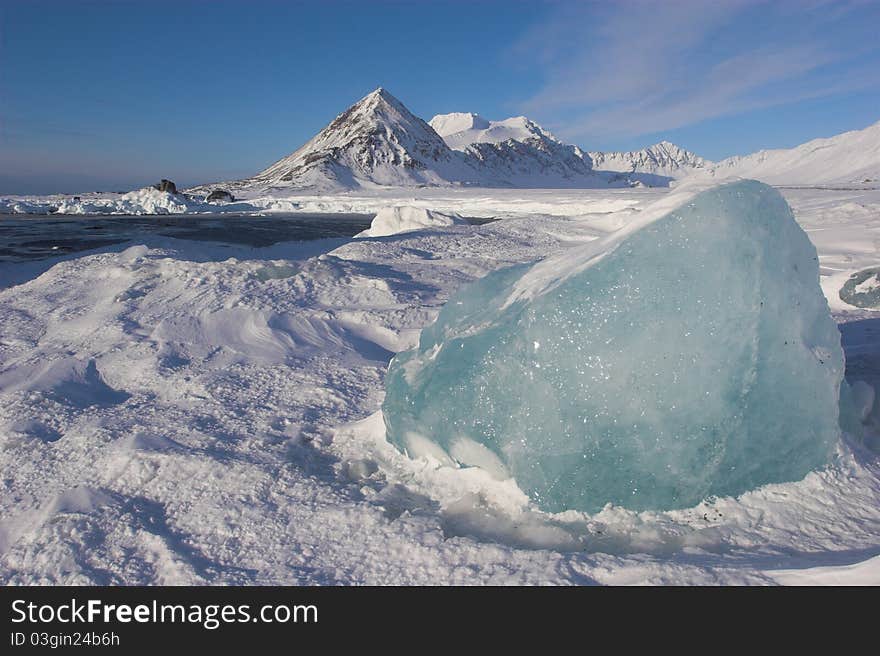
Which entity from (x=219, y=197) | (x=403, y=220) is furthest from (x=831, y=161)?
(x=403, y=220)

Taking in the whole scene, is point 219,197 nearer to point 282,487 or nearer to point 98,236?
point 98,236

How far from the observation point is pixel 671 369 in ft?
7.71

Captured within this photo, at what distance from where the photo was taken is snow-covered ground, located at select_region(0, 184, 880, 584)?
2127mm

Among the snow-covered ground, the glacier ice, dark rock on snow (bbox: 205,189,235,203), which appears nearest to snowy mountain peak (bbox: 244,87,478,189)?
dark rock on snow (bbox: 205,189,235,203)

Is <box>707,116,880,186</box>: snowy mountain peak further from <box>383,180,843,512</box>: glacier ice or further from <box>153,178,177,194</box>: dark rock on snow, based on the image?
<box>383,180,843,512</box>: glacier ice

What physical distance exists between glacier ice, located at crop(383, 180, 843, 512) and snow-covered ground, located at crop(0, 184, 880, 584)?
15 cm

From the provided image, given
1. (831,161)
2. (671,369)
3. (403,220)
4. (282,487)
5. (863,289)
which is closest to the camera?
(671,369)

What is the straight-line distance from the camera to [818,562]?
78.3 inches

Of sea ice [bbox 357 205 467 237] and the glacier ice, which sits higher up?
sea ice [bbox 357 205 467 237]

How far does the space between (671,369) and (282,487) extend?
74.9 inches

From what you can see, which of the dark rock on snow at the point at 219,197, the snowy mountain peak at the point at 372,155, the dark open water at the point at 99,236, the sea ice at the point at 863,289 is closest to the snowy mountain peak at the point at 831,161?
the snowy mountain peak at the point at 372,155
